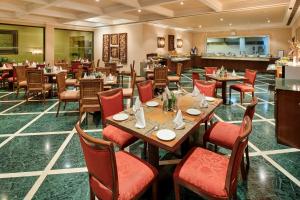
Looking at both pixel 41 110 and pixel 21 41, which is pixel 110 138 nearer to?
pixel 41 110

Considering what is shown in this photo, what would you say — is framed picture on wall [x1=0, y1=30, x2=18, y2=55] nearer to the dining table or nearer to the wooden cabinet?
the dining table

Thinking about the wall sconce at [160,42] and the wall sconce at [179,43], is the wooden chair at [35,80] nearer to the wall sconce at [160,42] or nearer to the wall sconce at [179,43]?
the wall sconce at [160,42]

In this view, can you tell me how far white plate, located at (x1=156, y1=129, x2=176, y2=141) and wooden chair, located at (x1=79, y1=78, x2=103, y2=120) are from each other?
2.51m

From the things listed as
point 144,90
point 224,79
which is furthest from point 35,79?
point 224,79

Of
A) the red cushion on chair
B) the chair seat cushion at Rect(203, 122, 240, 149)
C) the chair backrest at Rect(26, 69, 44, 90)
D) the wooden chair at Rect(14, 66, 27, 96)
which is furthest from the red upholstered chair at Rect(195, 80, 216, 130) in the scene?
the wooden chair at Rect(14, 66, 27, 96)

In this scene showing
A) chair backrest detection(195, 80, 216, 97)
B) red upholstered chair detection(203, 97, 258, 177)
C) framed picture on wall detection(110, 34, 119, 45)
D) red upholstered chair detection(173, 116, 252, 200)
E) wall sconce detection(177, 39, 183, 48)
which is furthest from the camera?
wall sconce detection(177, 39, 183, 48)

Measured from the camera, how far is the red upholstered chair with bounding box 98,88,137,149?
8.14 ft

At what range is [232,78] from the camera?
18.7ft

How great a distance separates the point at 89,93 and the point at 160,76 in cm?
294

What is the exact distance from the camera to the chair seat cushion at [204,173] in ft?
5.28

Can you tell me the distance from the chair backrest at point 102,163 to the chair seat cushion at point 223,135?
1.40 m

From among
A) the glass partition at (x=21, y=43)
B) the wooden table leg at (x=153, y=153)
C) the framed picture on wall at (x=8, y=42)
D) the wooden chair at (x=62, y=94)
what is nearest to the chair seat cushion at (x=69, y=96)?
the wooden chair at (x=62, y=94)

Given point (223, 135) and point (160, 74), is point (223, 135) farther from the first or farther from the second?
point (160, 74)

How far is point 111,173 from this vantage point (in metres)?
1.47
